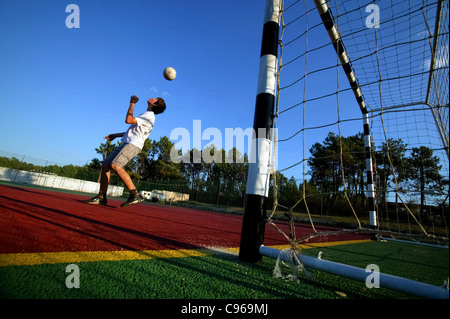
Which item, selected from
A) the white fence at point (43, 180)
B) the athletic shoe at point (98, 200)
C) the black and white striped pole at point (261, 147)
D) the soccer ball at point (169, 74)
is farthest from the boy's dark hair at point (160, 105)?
the white fence at point (43, 180)

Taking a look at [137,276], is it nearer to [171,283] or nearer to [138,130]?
[171,283]

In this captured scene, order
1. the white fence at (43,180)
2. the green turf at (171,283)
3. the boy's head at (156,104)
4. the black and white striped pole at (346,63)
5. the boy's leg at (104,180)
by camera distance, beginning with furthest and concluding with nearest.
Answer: the white fence at (43,180), the boy's head at (156,104), the boy's leg at (104,180), the black and white striped pole at (346,63), the green turf at (171,283)

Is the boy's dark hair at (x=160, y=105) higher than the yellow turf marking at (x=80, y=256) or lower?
higher

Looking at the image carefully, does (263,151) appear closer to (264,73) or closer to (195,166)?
(264,73)

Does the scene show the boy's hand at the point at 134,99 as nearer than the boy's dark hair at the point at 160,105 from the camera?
Yes

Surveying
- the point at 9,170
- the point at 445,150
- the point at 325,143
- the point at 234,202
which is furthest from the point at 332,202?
the point at 9,170

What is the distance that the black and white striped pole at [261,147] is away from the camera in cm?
163

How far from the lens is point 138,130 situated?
12.0 ft

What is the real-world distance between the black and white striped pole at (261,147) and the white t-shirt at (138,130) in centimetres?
254

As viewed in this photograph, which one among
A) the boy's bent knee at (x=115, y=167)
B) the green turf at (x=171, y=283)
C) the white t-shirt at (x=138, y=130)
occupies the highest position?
the white t-shirt at (x=138, y=130)

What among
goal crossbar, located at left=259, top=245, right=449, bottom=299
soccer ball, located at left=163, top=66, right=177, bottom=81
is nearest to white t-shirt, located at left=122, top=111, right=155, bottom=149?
soccer ball, located at left=163, top=66, right=177, bottom=81

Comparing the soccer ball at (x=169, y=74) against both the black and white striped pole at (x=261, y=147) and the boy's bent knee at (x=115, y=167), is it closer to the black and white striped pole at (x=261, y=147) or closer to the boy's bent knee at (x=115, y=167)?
the boy's bent knee at (x=115, y=167)

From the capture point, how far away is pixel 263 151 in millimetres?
1720

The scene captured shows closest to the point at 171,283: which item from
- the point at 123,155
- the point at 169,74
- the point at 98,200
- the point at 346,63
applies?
the point at 123,155
